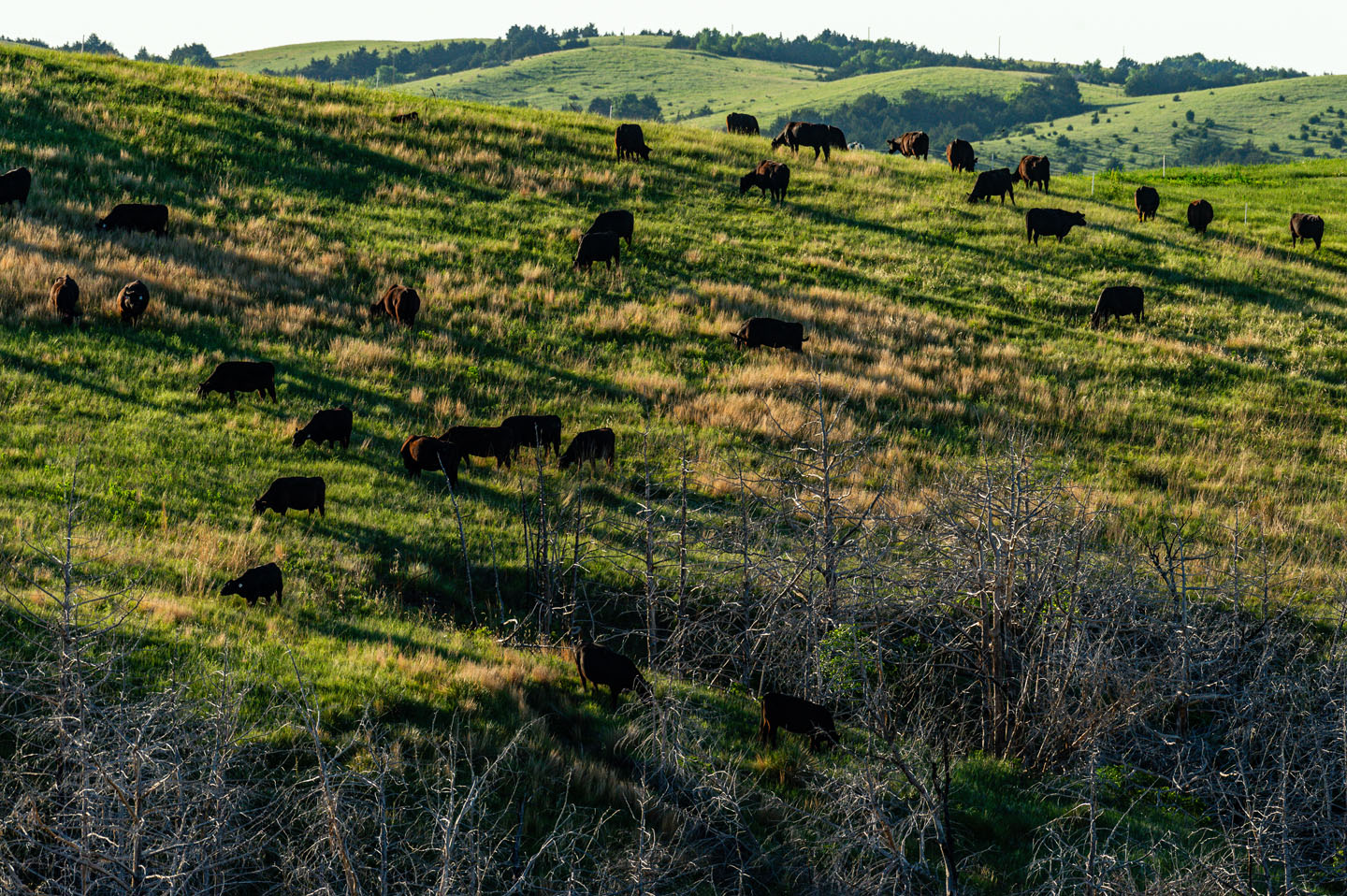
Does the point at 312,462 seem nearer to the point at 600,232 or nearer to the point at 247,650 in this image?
the point at 247,650

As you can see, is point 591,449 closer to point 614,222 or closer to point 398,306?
point 398,306

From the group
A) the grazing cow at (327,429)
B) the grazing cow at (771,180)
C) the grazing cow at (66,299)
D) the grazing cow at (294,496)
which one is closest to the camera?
the grazing cow at (294,496)

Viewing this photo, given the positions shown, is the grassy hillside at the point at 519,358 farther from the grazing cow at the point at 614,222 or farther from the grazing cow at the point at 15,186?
the grazing cow at the point at 614,222

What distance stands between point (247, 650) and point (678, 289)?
57.1 feet

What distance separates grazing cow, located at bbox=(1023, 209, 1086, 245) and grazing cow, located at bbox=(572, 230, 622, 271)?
1403 centimetres

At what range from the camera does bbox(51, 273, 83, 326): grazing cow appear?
57.2ft

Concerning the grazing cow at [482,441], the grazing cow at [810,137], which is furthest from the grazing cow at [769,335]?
the grazing cow at [810,137]

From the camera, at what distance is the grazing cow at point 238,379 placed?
15.7m

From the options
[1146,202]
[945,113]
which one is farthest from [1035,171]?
[945,113]

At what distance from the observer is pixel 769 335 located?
2183 centimetres

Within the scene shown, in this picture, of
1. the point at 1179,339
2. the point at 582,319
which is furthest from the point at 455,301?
the point at 1179,339

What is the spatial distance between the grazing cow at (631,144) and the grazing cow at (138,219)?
16.7 m

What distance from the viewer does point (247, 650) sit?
884cm

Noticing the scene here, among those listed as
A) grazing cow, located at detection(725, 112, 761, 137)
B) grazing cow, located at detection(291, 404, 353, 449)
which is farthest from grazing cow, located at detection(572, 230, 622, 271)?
grazing cow, located at detection(725, 112, 761, 137)
